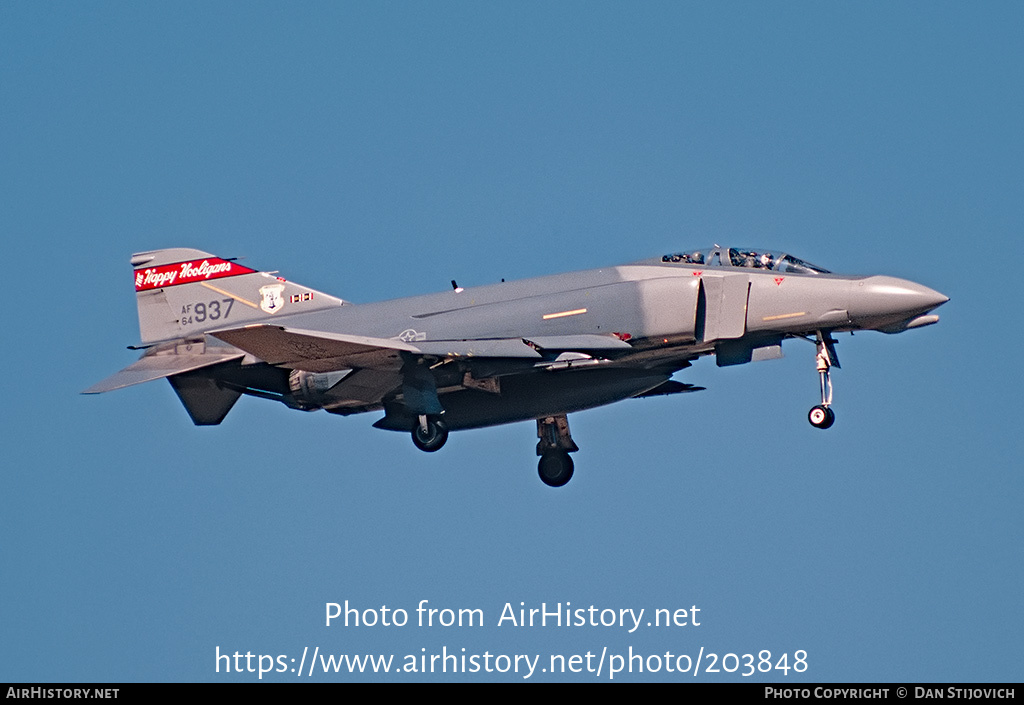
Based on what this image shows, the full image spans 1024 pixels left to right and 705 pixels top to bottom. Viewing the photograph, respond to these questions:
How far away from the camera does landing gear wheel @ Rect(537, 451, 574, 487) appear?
26078 mm

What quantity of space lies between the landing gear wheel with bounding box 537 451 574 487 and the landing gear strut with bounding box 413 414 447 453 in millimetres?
2736

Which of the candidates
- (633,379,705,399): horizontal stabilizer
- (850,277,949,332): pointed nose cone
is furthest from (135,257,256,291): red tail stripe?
(850,277,949,332): pointed nose cone

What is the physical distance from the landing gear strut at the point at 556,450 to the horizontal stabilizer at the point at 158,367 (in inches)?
211

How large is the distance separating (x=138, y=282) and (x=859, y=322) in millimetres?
11660

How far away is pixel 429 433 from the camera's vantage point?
23.9 metres

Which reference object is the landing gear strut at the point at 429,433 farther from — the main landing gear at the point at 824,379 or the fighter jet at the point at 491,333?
the main landing gear at the point at 824,379

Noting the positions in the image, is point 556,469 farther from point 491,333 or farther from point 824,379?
point 824,379

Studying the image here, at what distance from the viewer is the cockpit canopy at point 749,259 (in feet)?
74.0

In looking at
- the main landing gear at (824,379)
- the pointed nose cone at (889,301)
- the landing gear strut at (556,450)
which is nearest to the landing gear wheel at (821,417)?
the main landing gear at (824,379)

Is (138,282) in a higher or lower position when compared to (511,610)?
higher

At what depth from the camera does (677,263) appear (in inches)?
909

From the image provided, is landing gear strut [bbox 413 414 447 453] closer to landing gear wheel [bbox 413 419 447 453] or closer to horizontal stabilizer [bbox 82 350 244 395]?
landing gear wheel [bbox 413 419 447 453]
